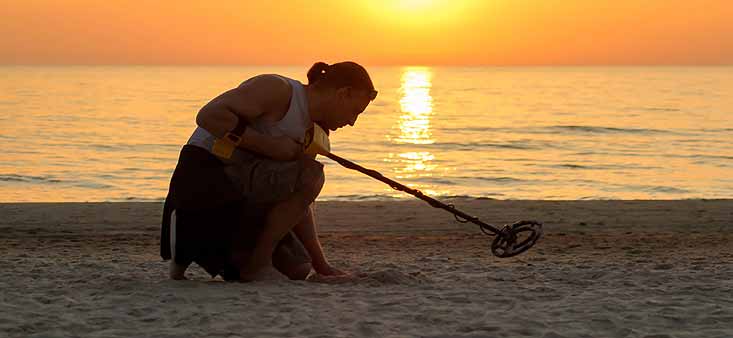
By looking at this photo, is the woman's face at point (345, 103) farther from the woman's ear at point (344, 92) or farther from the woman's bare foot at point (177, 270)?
the woman's bare foot at point (177, 270)

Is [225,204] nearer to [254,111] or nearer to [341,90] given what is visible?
[254,111]

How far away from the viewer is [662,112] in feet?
165

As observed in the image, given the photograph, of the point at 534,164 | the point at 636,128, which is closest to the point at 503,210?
the point at 534,164

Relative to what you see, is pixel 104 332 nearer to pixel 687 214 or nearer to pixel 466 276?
pixel 466 276

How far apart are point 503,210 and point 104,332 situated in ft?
25.1

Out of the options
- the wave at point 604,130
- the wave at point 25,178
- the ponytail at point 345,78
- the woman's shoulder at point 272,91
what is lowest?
the wave at point 25,178

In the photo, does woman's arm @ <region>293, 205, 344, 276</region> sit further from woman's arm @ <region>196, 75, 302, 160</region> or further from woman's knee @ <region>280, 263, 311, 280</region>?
woman's arm @ <region>196, 75, 302, 160</region>

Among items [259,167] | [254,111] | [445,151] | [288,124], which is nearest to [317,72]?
[288,124]

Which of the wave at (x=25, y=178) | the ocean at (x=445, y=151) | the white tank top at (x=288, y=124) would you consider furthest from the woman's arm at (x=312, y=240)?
the wave at (x=25, y=178)

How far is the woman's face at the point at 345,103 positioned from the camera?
554cm

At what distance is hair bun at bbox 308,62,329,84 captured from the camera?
5.59 m

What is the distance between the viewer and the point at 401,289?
573 centimetres

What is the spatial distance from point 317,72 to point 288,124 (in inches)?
Result: 12.6

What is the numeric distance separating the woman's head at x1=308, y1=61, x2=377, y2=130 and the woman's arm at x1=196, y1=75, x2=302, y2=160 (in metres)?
0.18
